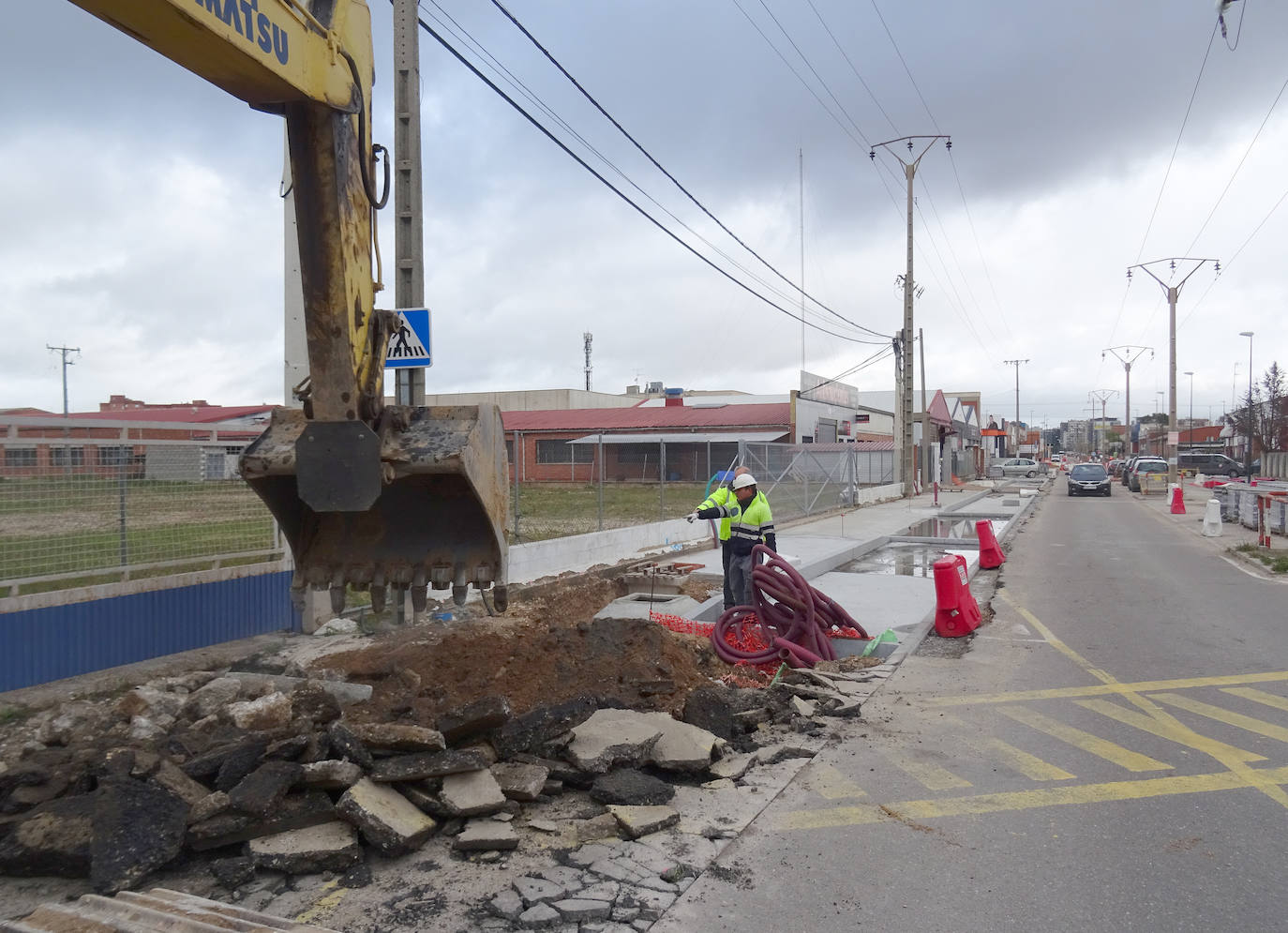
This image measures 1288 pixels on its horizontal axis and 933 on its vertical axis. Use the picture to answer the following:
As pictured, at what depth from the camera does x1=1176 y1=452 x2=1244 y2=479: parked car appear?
157 ft

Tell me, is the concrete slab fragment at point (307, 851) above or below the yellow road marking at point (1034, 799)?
above

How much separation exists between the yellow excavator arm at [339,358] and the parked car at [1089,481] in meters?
41.7

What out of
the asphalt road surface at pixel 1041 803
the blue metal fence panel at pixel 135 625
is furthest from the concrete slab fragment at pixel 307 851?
the blue metal fence panel at pixel 135 625

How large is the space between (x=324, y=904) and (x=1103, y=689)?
6.40 metres

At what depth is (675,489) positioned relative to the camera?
26.7m

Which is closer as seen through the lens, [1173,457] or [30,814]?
[30,814]

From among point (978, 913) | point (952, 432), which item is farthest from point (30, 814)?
point (952, 432)

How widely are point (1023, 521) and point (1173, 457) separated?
77.4ft

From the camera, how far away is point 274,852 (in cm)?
416

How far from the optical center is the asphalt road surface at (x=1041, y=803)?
3.94m

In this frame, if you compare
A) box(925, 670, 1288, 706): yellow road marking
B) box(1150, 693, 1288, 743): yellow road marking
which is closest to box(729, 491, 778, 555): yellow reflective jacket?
box(925, 670, 1288, 706): yellow road marking

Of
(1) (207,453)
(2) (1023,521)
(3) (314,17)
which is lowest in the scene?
(2) (1023,521)

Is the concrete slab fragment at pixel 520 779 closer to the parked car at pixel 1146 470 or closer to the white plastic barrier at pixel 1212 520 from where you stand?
the white plastic barrier at pixel 1212 520

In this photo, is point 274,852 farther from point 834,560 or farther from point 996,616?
point 834,560
